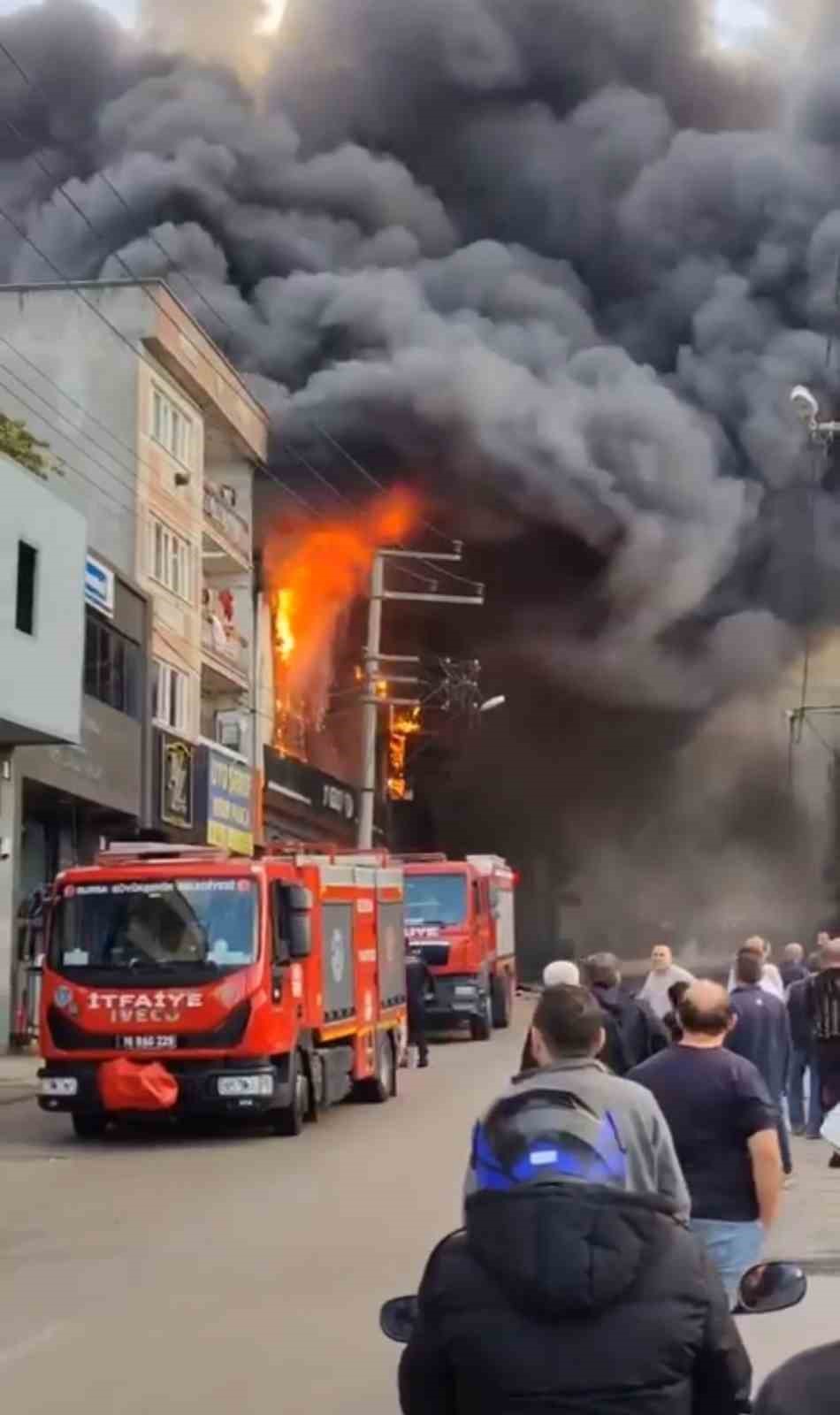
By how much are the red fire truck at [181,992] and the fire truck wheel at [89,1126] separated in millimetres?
11

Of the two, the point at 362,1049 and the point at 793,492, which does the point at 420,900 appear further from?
the point at 793,492

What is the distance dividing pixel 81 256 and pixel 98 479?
948 centimetres

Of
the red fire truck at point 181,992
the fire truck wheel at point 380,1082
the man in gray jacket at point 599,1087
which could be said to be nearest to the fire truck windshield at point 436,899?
the fire truck wheel at point 380,1082

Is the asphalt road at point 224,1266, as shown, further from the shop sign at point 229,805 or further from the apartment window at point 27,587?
the shop sign at point 229,805

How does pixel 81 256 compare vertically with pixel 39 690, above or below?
above

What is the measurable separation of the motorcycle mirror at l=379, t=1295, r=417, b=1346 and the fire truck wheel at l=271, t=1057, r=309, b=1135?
11.7 metres

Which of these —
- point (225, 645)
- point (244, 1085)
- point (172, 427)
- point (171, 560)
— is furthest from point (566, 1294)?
point (225, 645)

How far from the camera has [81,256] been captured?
42094 mm

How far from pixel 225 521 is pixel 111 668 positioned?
1073 cm

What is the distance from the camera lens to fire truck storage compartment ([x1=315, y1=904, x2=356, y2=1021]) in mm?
15734

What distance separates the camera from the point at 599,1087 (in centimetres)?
357

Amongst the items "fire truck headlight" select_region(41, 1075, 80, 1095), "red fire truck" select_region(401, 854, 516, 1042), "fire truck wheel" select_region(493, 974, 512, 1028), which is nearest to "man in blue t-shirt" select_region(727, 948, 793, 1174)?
"fire truck headlight" select_region(41, 1075, 80, 1095)

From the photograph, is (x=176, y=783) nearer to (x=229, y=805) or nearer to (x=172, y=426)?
(x=229, y=805)

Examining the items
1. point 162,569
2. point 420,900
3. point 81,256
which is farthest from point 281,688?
point 420,900
